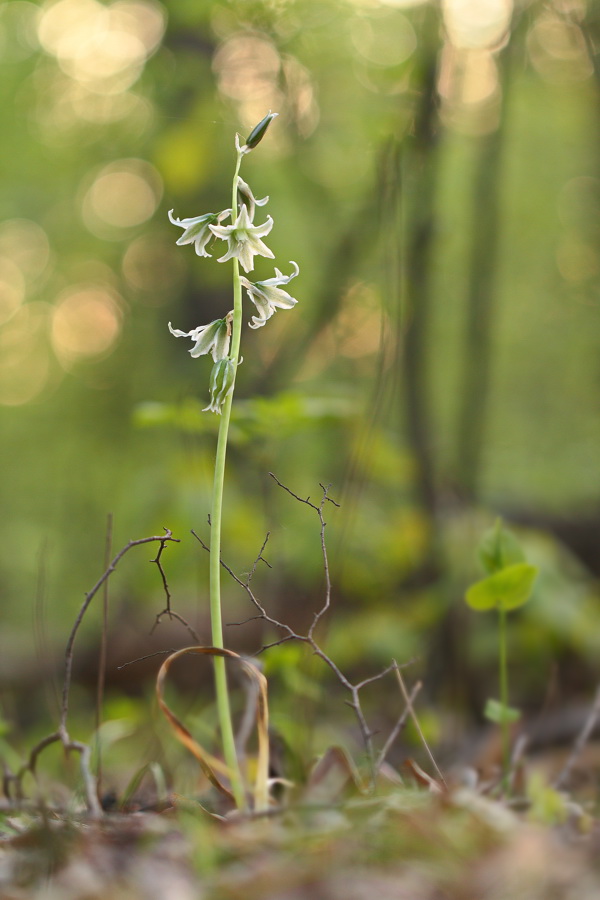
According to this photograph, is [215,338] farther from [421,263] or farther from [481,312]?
[481,312]

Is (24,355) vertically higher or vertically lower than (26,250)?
lower

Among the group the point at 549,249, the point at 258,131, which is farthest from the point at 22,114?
the point at 258,131

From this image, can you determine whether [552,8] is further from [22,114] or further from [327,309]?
[22,114]

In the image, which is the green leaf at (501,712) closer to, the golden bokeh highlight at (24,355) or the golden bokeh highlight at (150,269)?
the golden bokeh highlight at (150,269)

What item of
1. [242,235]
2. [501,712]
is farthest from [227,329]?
[501,712]

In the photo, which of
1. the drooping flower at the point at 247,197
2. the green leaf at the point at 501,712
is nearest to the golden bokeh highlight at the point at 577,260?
the green leaf at the point at 501,712

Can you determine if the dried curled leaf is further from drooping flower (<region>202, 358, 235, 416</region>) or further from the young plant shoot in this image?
drooping flower (<region>202, 358, 235, 416</region>)

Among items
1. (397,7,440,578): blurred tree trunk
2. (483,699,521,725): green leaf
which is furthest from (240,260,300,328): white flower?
(397,7,440,578): blurred tree trunk
